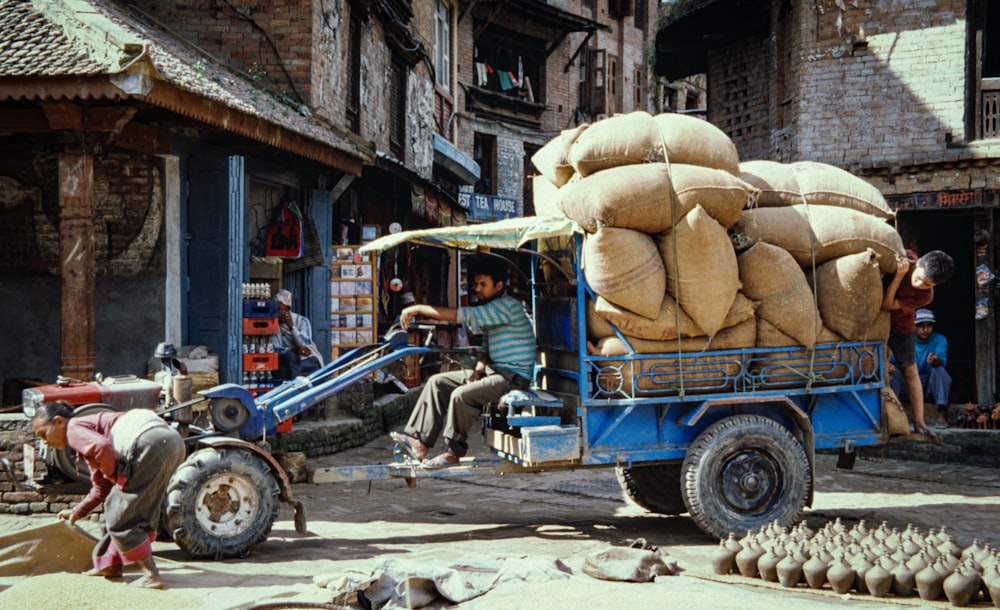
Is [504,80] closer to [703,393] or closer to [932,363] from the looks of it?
[932,363]

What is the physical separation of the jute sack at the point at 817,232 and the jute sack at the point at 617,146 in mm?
919

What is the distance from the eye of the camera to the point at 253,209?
12.6 meters

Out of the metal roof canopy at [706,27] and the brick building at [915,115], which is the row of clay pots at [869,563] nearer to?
the brick building at [915,115]

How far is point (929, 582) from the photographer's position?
215 inches

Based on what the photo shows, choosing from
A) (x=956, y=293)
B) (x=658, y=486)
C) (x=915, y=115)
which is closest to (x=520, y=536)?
(x=658, y=486)

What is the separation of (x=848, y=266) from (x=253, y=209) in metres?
7.80

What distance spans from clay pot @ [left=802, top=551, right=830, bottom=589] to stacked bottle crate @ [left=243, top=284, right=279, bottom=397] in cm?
670

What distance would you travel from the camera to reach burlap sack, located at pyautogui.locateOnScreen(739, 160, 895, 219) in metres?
7.66

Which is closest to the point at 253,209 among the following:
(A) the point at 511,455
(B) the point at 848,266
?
(A) the point at 511,455

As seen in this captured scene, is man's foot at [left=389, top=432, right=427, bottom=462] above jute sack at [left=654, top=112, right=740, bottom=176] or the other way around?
the other way around

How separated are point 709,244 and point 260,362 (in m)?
5.86

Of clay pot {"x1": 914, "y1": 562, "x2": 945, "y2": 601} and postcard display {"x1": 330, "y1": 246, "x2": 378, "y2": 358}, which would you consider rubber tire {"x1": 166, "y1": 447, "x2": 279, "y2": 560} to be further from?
postcard display {"x1": 330, "y1": 246, "x2": 378, "y2": 358}

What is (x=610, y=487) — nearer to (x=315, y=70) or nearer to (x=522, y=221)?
(x=522, y=221)

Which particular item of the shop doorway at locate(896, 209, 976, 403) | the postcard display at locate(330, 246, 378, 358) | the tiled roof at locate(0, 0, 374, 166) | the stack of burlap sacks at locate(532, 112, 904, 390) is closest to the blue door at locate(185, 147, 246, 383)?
the tiled roof at locate(0, 0, 374, 166)
